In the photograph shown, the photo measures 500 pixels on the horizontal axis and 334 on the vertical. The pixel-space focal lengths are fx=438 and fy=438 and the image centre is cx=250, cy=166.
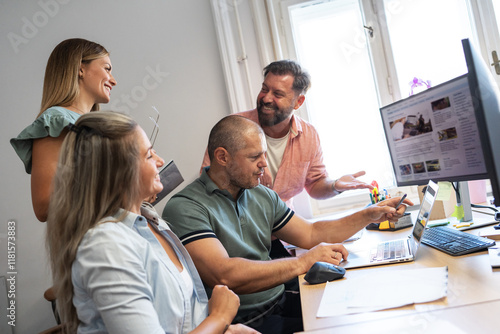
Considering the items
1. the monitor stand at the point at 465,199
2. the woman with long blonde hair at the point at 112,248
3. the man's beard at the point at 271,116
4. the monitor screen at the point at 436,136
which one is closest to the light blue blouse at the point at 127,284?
the woman with long blonde hair at the point at 112,248

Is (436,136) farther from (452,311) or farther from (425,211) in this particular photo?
(452,311)

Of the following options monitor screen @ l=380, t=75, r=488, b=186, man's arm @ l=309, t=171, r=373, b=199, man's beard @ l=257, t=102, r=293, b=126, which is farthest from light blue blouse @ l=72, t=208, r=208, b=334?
man's beard @ l=257, t=102, r=293, b=126

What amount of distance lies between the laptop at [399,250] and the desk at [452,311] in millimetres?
171

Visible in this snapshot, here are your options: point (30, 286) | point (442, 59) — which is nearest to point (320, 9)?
point (442, 59)

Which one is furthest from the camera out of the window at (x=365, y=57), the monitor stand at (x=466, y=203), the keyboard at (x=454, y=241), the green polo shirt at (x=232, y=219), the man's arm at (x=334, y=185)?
the window at (x=365, y=57)

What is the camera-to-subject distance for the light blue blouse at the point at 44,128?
1.45 m

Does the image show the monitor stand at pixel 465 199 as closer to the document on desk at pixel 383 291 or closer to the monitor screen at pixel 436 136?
the monitor screen at pixel 436 136

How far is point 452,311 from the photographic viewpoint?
88 centimetres

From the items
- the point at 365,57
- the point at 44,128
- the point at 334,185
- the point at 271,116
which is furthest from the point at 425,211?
the point at 365,57

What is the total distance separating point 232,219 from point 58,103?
76 centimetres

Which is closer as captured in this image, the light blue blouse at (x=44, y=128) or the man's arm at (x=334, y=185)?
the light blue blouse at (x=44, y=128)

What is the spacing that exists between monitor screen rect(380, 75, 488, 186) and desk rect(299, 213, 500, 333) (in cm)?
40

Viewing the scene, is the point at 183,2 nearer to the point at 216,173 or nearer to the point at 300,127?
the point at 300,127

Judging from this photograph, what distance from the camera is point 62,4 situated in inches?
107
